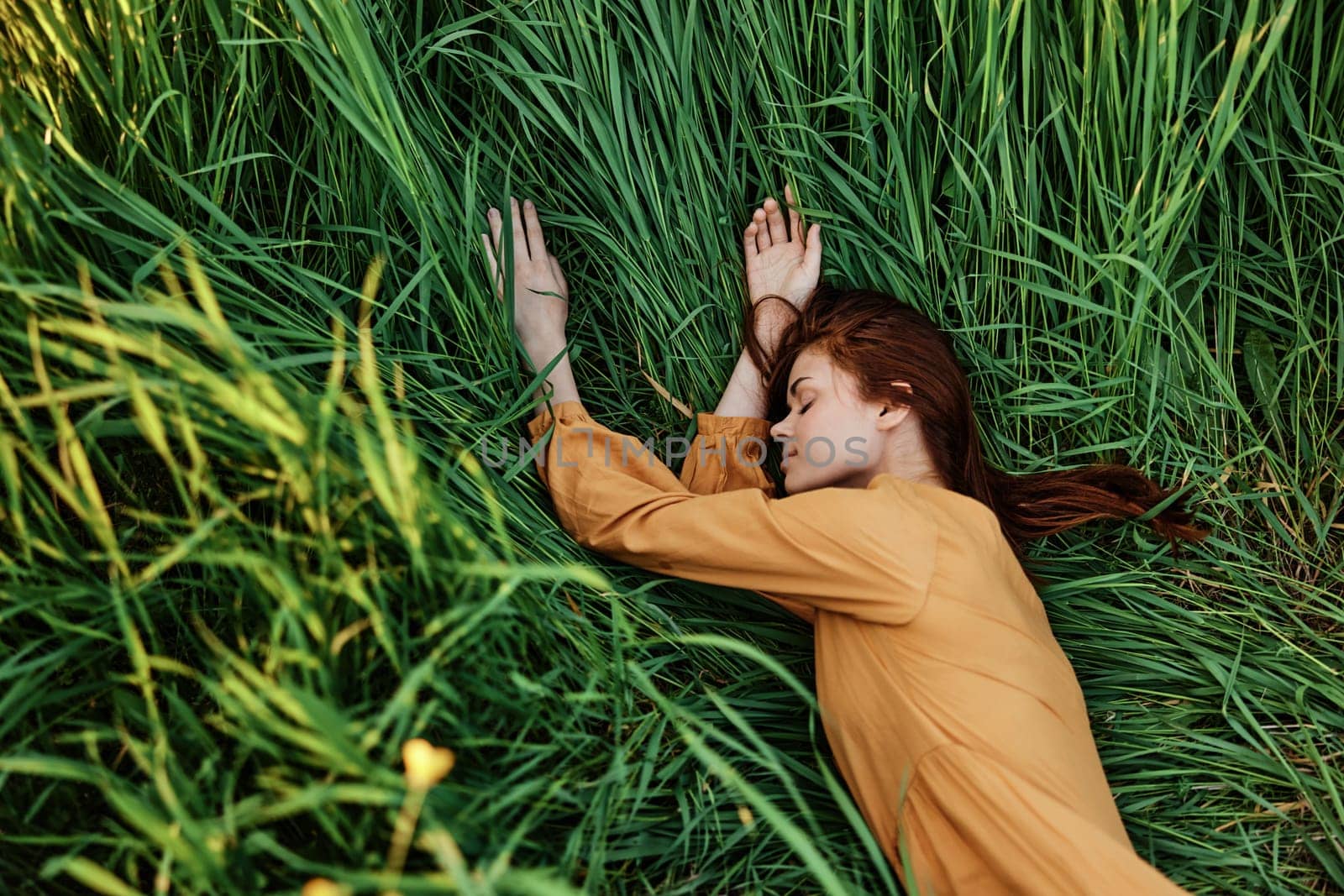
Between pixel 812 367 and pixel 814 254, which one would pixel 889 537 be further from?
pixel 814 254

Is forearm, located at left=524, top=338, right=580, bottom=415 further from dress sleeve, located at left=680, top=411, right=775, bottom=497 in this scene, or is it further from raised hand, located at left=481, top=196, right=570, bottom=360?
dress sleeve, located at left=680, top=411, right=775, bottom=497

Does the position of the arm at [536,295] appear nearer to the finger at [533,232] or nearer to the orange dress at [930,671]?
the finger at [533,232]

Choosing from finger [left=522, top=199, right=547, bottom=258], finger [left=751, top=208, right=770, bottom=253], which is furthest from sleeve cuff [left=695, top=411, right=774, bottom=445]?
finger [left=522, top=199, right=547, bottom=258]

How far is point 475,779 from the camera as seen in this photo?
3.71 ft

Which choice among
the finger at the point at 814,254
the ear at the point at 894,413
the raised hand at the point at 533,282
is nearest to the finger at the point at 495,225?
the raised hand at the point at 533,282

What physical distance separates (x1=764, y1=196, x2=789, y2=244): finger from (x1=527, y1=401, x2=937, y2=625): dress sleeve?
53 centimetres

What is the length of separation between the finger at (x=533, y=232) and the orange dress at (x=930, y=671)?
0.53 m

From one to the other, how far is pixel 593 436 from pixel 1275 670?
1.32m

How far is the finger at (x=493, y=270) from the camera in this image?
1.62 meters

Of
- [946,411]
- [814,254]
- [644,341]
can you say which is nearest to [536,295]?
[644,341]

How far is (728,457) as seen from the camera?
1.70 meters

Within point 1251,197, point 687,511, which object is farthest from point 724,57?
point 1251,197

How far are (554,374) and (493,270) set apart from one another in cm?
23

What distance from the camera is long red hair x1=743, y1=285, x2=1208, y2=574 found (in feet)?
5.16
